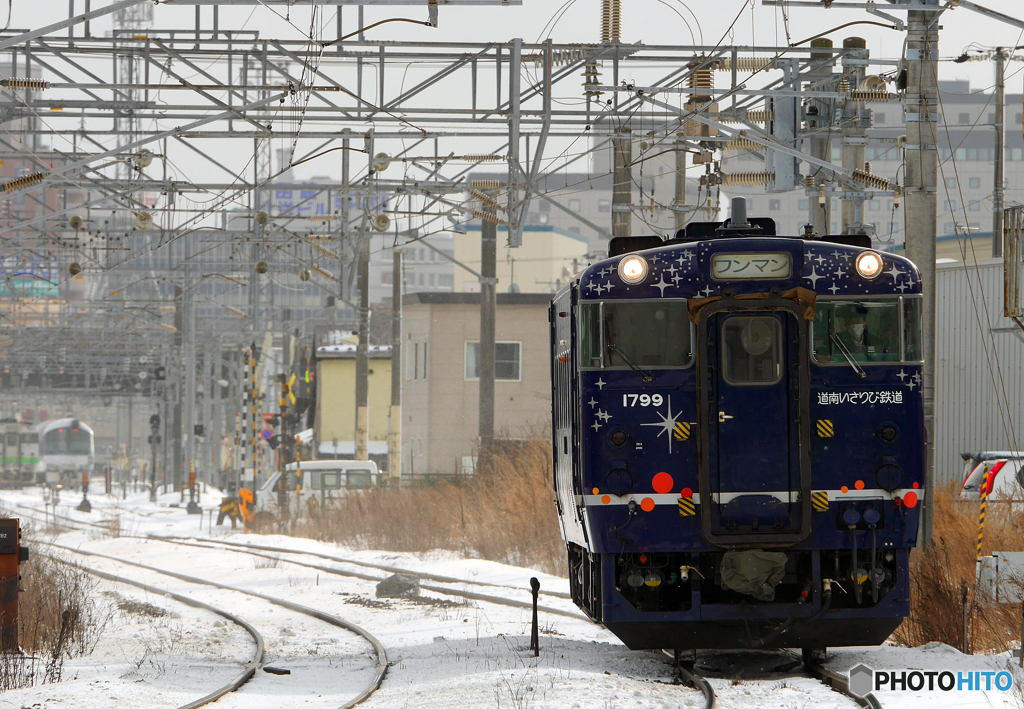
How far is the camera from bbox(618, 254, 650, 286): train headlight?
31.2 feet

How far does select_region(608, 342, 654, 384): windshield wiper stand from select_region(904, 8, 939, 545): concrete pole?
4.42 metres

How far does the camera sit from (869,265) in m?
9.54

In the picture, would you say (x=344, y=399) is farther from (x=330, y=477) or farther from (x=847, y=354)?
(x=847, y=354)

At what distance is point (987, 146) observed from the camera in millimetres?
111312

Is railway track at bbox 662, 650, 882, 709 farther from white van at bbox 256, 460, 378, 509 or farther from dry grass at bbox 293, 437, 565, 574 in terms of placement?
white van at bbox 256, 460, 378, 509

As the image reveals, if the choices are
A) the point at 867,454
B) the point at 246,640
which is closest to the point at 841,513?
the point at 867,454

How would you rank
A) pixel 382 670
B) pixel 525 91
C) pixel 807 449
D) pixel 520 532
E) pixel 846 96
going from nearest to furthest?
pixel 807 449
pixel 382 670
pixel 846 96
pixel 525 91
pixel 520 532

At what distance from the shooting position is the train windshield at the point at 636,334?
9469 mm

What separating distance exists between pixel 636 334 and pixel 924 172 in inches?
194

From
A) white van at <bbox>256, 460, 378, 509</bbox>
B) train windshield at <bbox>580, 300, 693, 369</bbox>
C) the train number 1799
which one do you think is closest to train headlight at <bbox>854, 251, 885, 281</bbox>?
train windshield at <bbox>580, 300, 693, 369</bbox>

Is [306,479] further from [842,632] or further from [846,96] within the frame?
[842,632]

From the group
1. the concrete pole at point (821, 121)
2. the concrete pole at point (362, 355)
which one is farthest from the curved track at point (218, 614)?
the concrete pole at point (362, 355)

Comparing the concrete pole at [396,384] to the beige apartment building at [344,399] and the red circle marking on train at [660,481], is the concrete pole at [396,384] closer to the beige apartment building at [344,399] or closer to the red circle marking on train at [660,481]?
the beige apartment building at [344,399]

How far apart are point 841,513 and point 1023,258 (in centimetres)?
439
